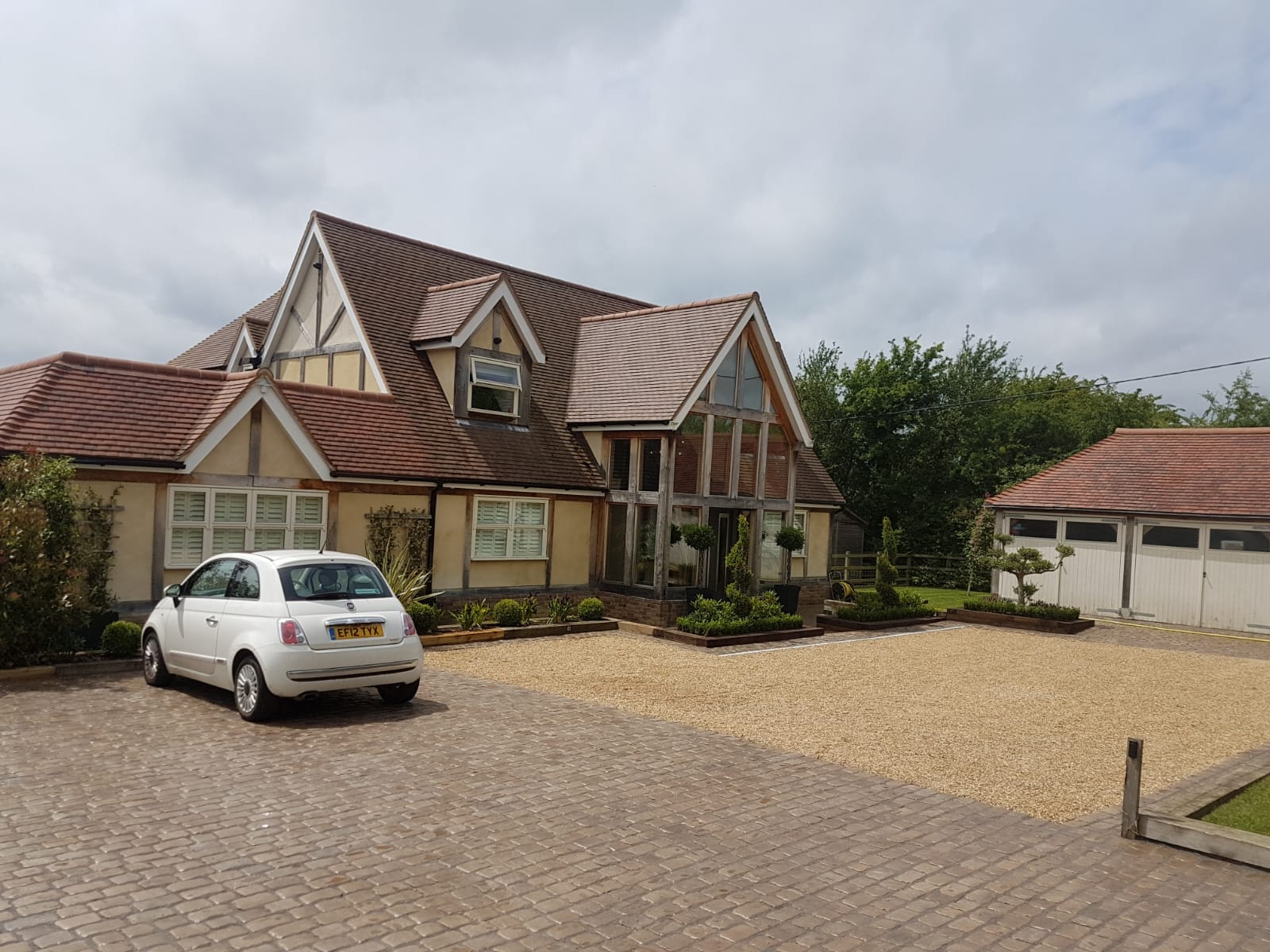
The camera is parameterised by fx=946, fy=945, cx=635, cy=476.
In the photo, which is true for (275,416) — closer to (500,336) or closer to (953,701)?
(500,336)

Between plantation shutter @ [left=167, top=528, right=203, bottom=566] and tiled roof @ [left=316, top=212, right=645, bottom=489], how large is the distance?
4362 millimetres

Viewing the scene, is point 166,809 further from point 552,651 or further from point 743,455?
point 743,455

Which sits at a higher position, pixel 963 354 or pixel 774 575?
pixel 963 354

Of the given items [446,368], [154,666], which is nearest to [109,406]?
[154,666]

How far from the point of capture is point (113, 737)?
9.06 m

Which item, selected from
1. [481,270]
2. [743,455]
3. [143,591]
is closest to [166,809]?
[143,591]

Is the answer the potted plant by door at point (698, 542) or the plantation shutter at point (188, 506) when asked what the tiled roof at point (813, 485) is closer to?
the potted plant by door at point (698, 542)

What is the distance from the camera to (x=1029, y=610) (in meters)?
23.4

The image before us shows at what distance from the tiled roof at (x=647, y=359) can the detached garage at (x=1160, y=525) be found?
10778 millimetres

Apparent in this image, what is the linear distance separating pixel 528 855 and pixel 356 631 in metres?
4.46

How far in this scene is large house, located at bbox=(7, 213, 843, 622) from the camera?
50.3 ft

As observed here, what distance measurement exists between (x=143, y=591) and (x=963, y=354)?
36.6m

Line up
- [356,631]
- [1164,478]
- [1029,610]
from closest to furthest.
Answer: [356,631]
[1029,610]
[1164,478]

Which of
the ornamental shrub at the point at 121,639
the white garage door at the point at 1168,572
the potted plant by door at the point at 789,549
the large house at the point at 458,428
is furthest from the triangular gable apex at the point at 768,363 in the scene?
the ornamental shrub at the point at 121,639
